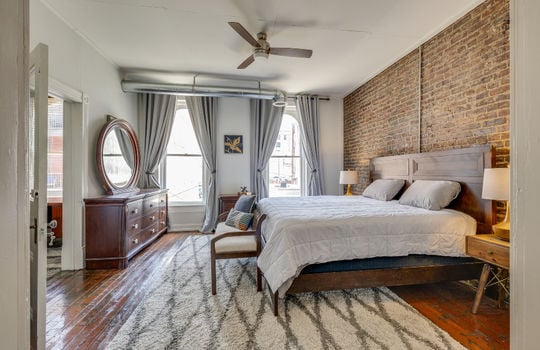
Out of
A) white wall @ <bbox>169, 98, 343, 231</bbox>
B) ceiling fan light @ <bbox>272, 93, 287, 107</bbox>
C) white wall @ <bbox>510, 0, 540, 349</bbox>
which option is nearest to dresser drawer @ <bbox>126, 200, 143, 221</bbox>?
white wall @ <bbox>169, 98, 343, 231</bbox>

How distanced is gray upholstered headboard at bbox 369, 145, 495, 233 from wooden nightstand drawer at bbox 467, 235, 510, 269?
0.38m

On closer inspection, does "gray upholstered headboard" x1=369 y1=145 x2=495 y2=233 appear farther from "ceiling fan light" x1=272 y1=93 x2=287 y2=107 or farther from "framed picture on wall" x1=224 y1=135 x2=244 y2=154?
"framed picture on wall" x1=224 y1=135 x2=244 y2=154

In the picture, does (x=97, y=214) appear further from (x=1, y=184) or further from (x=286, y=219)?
(x=1, y=184)

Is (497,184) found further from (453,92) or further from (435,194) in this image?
(453,92)

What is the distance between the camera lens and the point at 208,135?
504 cm

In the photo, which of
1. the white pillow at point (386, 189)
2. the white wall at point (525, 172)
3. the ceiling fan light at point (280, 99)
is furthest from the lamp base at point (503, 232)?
the ceiling fan light at point (280, 99)

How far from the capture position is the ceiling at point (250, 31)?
2.62 meters

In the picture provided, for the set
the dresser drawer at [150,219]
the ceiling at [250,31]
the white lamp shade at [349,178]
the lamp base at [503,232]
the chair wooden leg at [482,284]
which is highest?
the ceiling at [250,31]

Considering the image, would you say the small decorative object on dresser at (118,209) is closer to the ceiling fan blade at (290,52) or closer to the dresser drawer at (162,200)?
the dresser drawer at (162,200)

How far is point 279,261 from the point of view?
2090 mm

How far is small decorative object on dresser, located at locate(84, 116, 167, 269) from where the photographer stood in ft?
10.3

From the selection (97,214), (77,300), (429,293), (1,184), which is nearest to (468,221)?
(429,293)

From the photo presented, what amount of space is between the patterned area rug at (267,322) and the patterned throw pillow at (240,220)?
0.63m

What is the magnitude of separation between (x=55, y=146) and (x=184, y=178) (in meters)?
2.30
